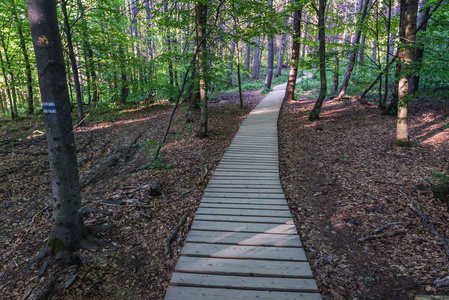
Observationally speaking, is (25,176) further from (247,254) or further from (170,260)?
(247,254)

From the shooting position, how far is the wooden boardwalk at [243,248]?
2686 mm

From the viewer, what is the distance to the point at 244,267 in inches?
117

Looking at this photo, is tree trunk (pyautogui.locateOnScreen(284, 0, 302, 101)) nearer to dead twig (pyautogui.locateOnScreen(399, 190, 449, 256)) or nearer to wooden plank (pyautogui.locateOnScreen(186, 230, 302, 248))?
dead twig (pyautogui.locateOnScreen(399, 190, 449, 256))

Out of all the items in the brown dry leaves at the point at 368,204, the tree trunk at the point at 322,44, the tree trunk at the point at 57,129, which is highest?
the tree trunk at the point at 322,44

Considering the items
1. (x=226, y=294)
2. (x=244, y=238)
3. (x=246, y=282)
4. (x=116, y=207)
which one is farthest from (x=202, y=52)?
(x=226, y=294)

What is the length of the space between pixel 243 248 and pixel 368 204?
2.99 metres

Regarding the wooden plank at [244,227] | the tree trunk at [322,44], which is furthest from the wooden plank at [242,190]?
the tree trunk at [322,44]

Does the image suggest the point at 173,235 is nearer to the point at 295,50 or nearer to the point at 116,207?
the point at 116,207

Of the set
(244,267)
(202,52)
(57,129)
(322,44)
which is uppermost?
(322,44)

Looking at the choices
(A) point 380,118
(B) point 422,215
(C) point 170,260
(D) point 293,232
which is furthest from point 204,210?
(A) point 380,118

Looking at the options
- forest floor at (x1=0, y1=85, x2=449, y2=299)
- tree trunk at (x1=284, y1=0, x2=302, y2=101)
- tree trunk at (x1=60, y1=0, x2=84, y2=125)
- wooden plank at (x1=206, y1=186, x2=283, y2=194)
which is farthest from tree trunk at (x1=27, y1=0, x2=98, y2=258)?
tree trunk at (x1=284, y1=0, x2=302, y2=101)

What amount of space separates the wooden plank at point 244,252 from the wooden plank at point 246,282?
1.16ft

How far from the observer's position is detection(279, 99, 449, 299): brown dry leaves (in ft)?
9.74

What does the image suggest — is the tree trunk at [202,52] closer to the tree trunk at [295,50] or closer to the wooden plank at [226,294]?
the wooden plank at [226,294]
